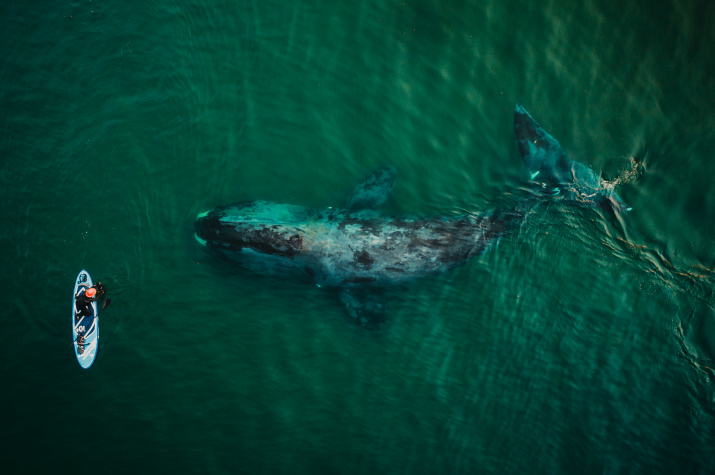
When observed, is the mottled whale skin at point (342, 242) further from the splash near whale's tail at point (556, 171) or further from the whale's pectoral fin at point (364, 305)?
the splash near whale's tail at point (556, 171)

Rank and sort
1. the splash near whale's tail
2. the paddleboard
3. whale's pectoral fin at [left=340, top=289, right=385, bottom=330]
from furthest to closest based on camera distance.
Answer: the splash near whale's tail, whale's pectoral fin at [left=340, top=289, right=385, bottom=330], the paddleboard

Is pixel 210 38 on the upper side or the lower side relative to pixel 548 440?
upper

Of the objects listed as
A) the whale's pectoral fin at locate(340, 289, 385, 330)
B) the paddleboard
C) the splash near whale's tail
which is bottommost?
the whale's pectoral fin at locate(340, 289, 385, 330)

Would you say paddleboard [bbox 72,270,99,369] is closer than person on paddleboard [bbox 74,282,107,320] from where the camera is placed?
No

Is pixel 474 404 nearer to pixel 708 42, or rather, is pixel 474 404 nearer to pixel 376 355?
pixel 376 355

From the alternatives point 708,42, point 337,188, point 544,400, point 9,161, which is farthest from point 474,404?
point 9,161

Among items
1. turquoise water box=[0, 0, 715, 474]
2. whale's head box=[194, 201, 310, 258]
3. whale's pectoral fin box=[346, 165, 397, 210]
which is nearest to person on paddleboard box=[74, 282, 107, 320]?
turquoise water box=[0, 0, 715, 474]

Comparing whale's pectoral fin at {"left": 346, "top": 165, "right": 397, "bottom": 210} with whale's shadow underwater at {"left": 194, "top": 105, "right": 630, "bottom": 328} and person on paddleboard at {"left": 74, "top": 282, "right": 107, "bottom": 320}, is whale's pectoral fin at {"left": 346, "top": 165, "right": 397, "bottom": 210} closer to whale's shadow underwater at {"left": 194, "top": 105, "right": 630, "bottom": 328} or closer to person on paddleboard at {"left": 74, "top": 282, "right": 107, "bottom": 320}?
whale's shadow underwater at {"left": 194, "top": 105, "right": 630, "bottom": 328}

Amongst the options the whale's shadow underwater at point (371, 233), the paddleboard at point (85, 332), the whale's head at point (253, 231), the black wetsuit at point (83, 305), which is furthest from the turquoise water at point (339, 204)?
the whale's head at point (253, 231)
